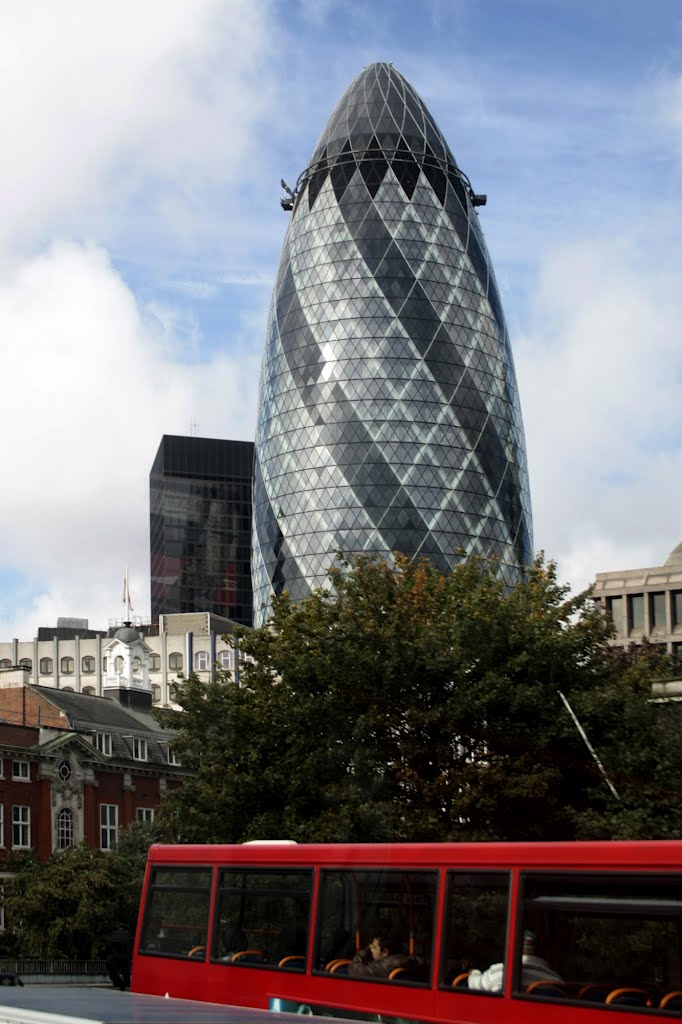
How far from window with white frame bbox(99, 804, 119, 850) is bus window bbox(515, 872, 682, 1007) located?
62090 millimetres

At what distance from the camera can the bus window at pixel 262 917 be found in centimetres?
1733

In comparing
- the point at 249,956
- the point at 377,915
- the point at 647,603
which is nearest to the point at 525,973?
the point at 377,915

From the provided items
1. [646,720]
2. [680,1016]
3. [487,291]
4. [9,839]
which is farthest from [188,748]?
[487,291]

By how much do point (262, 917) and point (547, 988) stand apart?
16.0ft

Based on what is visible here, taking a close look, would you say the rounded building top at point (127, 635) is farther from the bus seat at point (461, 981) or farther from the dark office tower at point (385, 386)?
the bus seat at point (461, 981)

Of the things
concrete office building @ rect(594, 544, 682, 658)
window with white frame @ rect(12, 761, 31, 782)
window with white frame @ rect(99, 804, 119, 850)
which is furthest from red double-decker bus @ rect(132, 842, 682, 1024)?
concrete office building @ rect(594, 544, 682, 658)

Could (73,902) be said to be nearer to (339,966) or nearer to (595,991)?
(339,966)

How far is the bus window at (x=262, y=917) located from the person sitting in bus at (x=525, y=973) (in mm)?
2873

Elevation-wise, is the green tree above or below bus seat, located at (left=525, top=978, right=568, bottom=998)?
below

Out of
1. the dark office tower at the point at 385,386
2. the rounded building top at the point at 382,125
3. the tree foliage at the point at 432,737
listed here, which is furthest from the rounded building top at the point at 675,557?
the tree foliage at the point at 432,737

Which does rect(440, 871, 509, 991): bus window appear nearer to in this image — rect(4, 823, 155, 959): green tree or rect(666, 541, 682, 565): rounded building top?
rect(4, 823, 155, 959): green tree

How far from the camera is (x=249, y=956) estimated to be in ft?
59.0

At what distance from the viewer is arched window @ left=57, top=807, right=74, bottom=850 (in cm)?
7075

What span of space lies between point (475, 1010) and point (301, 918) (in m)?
3.13
